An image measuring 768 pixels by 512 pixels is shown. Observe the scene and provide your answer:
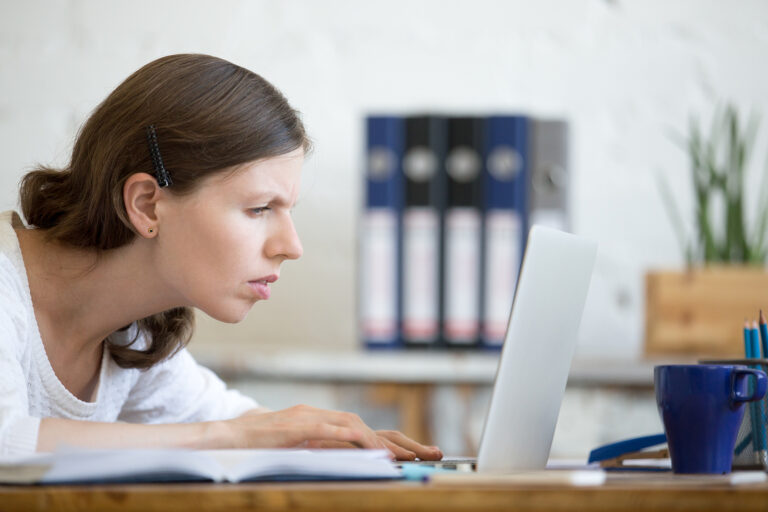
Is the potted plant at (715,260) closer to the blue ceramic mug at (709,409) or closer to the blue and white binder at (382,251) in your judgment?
the blue and white binder at (382,251)

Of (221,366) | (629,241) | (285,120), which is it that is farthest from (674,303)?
(285,120)

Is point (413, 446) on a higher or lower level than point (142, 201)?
lower

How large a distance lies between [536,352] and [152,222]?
17.5 inches

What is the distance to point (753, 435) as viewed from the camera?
789mm

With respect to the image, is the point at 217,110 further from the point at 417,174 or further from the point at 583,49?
the point at 583,49

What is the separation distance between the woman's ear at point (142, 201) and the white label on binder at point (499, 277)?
82 cm

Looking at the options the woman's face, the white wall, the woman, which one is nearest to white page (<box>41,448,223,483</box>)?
the woman

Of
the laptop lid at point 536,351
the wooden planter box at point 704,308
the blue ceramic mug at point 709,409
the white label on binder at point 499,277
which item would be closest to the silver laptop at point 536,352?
the laptop lid at point 536,351

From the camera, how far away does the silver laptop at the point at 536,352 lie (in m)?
A: 0.69

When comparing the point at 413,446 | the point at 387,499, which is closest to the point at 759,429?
the point at 413,446

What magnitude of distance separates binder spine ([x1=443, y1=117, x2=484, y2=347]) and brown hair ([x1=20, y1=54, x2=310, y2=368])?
0.68 metres

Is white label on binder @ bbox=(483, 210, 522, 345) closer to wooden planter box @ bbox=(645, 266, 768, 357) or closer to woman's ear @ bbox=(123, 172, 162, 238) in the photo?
wooden planter box @ bbox=(645, 266, 768, 357)

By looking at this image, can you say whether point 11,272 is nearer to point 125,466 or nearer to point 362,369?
point 125,466

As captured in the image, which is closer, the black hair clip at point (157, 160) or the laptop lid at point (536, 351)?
the laptop lid at point (536, 351)
